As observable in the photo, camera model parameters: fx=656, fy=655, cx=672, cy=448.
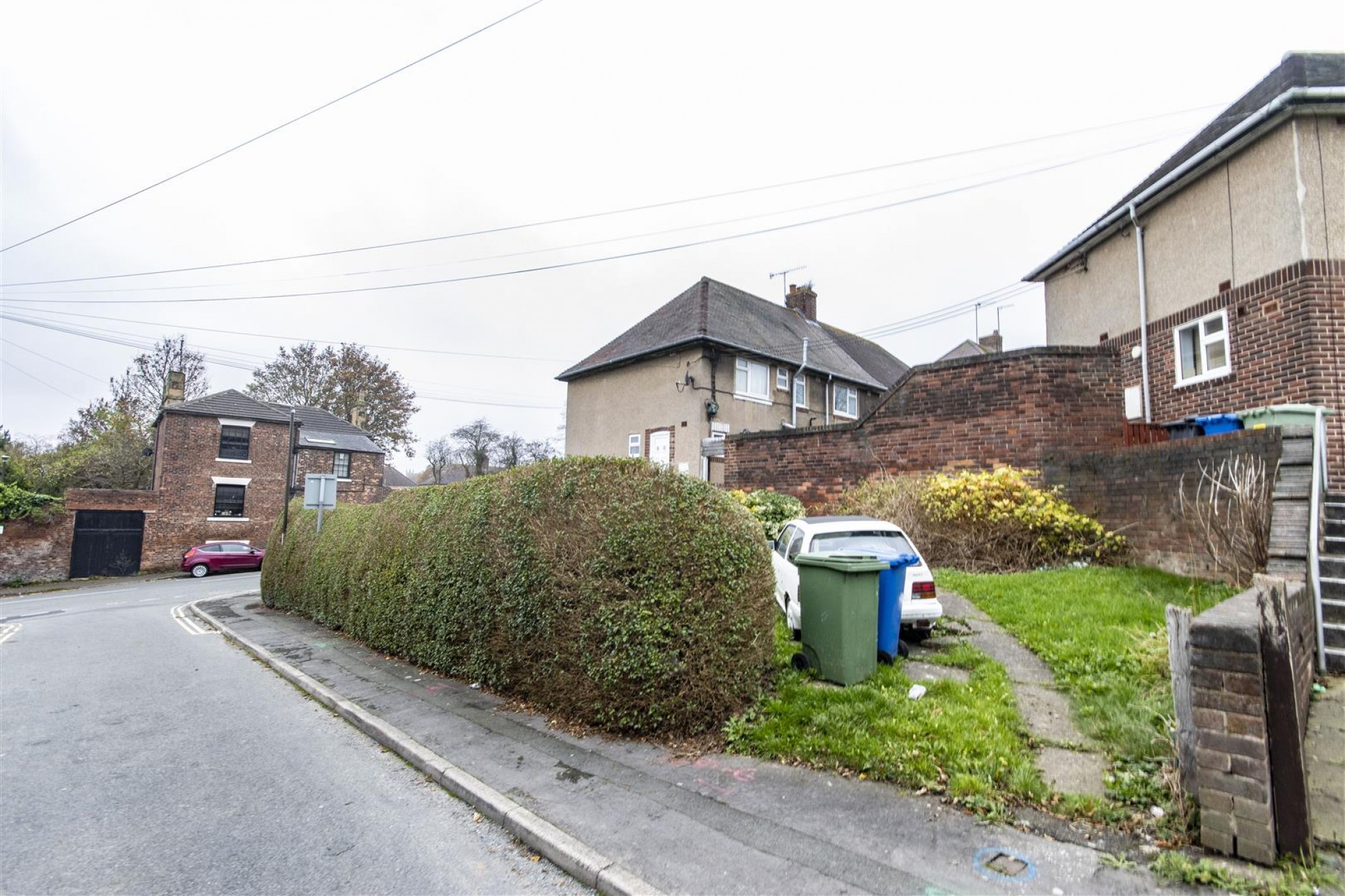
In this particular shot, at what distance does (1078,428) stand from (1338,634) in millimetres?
6358

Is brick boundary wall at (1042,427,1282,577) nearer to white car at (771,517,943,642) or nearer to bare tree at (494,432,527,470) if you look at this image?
white car at (771,517,943,642)

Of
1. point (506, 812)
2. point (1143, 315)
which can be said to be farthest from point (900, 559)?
point (1143, 315)

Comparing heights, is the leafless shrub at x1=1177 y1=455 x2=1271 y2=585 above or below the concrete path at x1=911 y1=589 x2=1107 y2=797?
above

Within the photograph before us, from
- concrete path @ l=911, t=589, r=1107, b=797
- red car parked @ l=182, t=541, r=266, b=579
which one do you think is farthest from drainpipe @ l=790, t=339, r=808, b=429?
red car parked @ l=182, t=541, r=266, b=579

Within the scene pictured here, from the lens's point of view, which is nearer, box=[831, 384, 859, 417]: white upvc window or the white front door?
the white front door

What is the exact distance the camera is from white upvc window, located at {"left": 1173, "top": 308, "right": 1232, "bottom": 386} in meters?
10.4

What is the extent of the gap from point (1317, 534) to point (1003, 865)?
519cm

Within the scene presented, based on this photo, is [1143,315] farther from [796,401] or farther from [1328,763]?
[796,401]

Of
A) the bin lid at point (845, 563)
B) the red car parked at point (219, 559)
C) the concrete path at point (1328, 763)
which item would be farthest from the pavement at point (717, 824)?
the red car parked at point (219, 559)

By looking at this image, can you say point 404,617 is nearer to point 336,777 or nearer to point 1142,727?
point 336,777

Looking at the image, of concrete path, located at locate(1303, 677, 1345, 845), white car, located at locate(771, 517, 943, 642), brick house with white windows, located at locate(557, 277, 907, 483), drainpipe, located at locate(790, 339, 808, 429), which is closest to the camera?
concrete path, located at locate(1303, 677, 1345, 845)

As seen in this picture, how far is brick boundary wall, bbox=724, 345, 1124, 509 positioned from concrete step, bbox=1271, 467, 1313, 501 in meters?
3.99

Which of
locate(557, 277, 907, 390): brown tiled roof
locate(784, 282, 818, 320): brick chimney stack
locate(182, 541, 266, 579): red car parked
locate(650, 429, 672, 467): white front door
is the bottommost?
locate(182, 541, 266, 579): red car parked

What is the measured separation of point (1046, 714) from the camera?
4.93 meters
